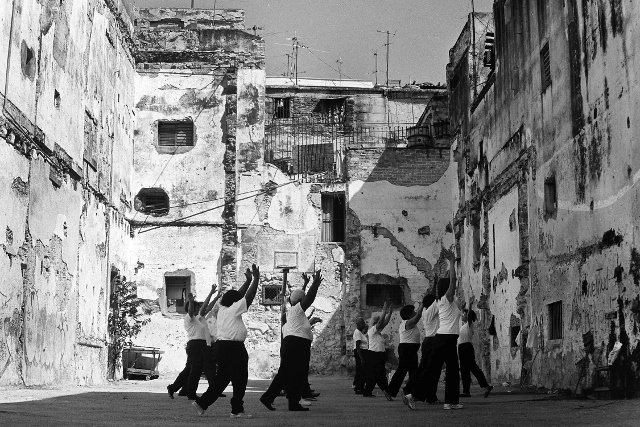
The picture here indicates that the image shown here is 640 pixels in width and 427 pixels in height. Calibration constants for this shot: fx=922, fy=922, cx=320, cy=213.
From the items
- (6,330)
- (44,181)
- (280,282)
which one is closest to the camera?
(6,330)

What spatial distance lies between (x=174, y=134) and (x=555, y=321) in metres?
16.1

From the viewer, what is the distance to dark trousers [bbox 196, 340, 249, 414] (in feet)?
35.9

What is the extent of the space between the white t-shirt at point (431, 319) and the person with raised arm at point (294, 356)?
8.17 feet

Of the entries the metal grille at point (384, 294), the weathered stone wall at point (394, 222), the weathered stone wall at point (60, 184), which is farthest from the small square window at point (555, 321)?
the metal grille at point (384, 294)

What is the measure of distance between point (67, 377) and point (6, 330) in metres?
4.29

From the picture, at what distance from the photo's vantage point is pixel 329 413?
11844 millimetres

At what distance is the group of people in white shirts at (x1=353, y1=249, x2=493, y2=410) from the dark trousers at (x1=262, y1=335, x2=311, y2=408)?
1.42 m

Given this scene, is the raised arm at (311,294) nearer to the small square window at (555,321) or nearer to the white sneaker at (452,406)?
the white sneaker at (452,406)

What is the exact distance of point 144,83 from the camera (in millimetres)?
30016

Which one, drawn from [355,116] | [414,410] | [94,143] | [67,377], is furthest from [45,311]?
[355,116]

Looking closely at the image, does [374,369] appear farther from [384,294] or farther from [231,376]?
[384,294]

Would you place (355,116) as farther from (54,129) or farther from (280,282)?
(54,129)

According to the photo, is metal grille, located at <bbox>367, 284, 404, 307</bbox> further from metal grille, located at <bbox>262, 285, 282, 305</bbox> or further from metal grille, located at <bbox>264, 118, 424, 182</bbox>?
metal grille, located at <bbox>264, 118, 424, 182</bbox>

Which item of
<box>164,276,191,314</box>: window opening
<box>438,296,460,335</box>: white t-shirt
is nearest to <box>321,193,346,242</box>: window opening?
<box>164,276,191,314</box>: window opening
